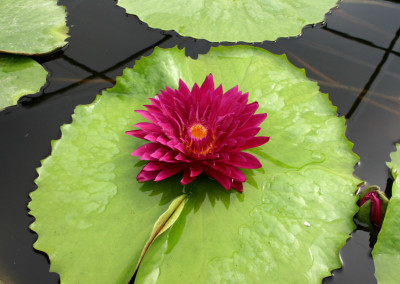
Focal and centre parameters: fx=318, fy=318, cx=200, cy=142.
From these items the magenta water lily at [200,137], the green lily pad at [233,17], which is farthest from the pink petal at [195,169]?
the green lily pad at [233,17]

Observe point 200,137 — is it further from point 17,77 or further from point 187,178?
point 17,77

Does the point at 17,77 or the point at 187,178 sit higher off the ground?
the point at 187,178

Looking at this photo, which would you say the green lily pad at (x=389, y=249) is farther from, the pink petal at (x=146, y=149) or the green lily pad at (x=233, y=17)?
the green lily pad at (x=233, y=17)

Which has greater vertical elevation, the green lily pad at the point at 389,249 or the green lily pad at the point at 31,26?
the green lily pad at the point at 389,249

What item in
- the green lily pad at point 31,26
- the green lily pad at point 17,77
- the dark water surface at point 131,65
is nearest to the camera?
the dark water surface at point 131,65

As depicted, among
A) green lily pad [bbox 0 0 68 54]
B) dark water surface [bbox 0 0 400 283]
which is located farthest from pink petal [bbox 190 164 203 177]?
green lily pad [bbox 0 0 68 54]

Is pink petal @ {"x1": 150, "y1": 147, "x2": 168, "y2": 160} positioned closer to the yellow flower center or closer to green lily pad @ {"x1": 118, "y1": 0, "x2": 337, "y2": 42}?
the yellow flower center

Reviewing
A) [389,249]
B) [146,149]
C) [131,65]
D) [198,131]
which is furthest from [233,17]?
[389,249]

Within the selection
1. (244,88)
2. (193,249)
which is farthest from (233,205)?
(244,88)

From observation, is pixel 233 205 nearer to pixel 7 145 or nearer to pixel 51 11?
pixel 7 145
